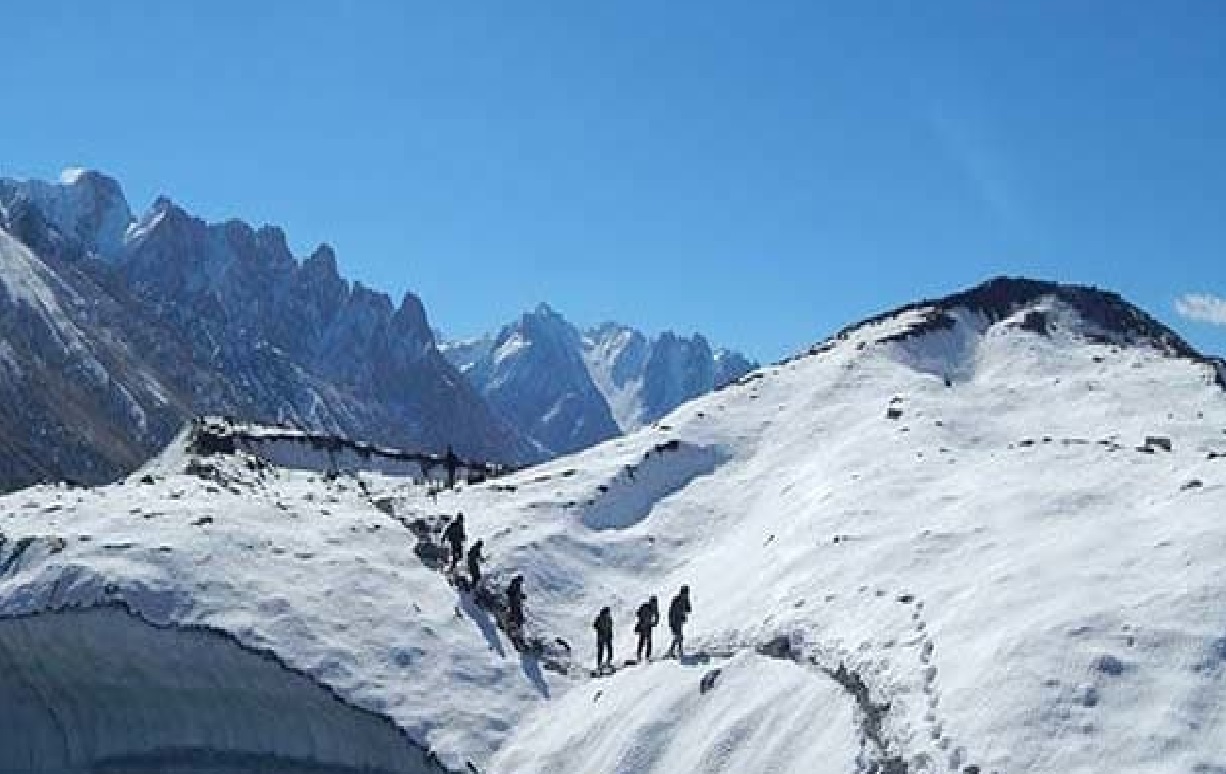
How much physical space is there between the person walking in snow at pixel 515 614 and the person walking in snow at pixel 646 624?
3831 mm

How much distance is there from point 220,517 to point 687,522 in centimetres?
1680

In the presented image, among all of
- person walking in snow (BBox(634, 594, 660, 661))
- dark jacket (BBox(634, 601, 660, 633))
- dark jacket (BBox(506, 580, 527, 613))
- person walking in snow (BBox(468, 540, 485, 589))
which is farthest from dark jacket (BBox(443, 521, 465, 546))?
dark jacket (BBox(634, 601, 660, 633))

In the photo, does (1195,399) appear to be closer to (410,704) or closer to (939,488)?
(939,488)

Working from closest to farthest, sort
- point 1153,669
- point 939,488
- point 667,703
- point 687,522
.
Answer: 1. point 1153,669
2. point 667,703
3. point 939,488
4. point 687,522

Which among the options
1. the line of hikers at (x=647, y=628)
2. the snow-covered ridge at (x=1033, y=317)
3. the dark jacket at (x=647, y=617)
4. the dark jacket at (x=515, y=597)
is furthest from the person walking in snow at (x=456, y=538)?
the snow-covered ridge at (x=1033, y=317)

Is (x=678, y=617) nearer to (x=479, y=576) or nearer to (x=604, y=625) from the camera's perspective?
(x=604, y=625)

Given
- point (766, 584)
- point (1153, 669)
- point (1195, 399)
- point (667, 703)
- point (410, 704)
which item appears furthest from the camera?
point (1195, 399)

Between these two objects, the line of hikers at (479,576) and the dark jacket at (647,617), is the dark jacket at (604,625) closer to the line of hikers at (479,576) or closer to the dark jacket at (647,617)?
the dark jacket at (647,617)

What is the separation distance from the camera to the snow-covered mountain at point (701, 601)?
29.2 meters

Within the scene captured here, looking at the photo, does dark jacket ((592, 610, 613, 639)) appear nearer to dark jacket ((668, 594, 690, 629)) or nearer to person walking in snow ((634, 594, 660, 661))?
person walking in snow ((634, 594, 660, 661))

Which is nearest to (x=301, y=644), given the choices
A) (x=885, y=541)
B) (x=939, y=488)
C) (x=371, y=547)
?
(x=371, y=547)

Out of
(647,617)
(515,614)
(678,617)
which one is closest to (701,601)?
(647,617)

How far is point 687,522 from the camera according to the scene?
55750 mm

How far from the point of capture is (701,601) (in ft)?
148
